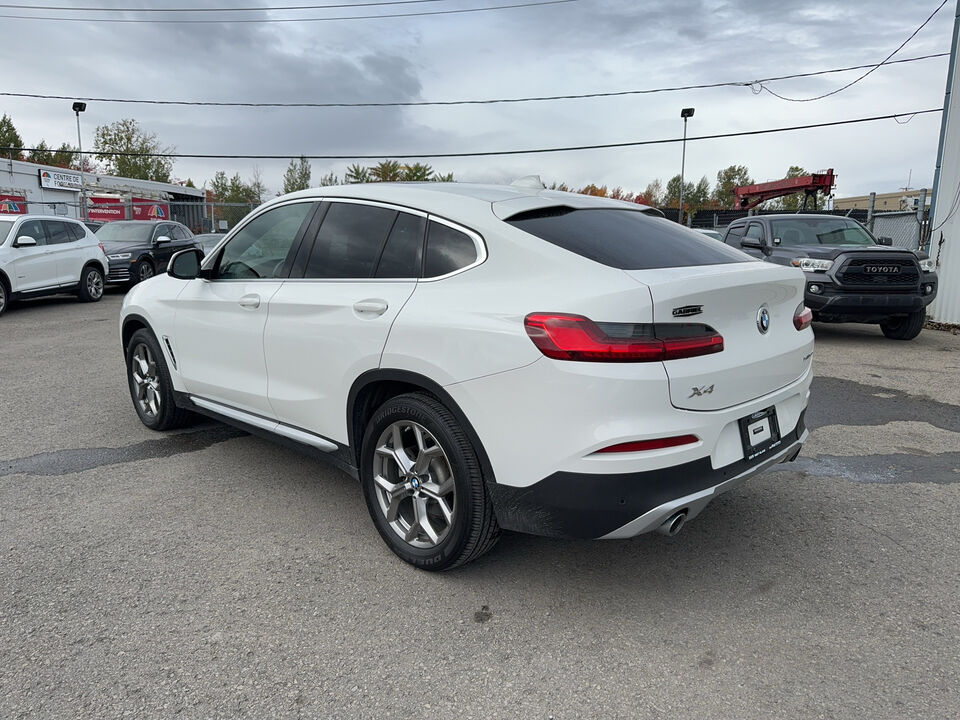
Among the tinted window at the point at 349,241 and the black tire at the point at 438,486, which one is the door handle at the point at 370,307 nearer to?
the tinted window at the point at 349,241

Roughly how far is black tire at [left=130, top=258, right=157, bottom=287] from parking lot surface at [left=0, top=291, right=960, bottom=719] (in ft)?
42.3

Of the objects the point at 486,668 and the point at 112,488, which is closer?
the point at 486,668

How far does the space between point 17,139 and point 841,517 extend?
237ft

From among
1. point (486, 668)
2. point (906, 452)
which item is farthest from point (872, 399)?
point (486, 668)

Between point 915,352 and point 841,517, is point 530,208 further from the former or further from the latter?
point 915,352

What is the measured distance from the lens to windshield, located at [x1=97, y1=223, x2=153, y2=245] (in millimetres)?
17031

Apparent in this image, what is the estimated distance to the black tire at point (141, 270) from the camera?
16438mm

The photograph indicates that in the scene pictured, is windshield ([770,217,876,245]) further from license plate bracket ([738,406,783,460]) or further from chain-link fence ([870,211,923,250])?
license plate bracket ([738,406,783,460])

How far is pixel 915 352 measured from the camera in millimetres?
9078

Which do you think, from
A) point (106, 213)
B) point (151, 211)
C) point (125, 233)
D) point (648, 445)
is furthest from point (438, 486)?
point (106, 213)

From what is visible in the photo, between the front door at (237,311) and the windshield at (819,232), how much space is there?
8.71 meters

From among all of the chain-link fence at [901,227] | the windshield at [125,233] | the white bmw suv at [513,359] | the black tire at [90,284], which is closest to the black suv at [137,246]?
the windshield at [125,233]

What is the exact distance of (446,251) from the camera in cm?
312

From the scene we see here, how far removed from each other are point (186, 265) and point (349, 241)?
60.5 inches
